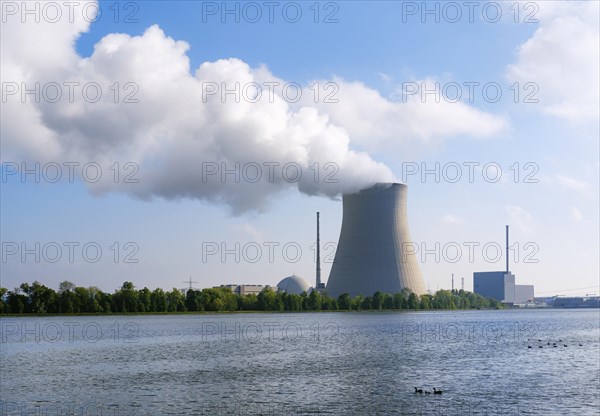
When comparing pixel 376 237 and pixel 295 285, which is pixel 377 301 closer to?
pixel 376 237

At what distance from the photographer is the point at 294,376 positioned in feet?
99.9

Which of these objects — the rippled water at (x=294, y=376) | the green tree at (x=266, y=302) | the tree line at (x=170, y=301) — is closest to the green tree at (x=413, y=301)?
the tree line at (x=170, y=301)

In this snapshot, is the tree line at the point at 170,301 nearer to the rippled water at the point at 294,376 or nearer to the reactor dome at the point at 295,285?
the rippled water at the point at 294,376

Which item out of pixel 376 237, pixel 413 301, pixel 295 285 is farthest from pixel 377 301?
pixel 295 285

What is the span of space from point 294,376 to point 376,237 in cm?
5251

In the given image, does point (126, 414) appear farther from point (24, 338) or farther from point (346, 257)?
point (346, 257)

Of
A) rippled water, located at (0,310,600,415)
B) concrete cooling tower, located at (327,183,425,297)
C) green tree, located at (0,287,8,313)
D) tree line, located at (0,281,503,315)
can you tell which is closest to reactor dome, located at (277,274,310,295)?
tree line, located at (0,281,503,315)

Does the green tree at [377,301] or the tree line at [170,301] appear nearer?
the tree line at [170,301]

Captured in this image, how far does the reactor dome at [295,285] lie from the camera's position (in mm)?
164000

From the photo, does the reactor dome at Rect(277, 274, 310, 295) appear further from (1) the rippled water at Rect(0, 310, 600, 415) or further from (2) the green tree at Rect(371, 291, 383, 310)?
(1) the rippled water at Rect(0, 310, 600, 415)

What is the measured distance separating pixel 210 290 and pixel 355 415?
80.2m

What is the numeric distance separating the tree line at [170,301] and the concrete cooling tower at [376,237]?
9.22m

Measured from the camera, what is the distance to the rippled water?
2347 cm

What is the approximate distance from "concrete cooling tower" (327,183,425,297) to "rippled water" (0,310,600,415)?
30.0 metres
